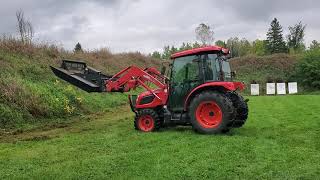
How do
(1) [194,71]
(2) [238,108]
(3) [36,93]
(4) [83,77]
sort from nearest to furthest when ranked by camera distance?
(1) [194,71] → (2) [238,108] → (4) [83,77] → (3) [36,93]

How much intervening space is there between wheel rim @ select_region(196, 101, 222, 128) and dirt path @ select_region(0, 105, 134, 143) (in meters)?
4.10

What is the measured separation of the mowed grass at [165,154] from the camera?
312 inches

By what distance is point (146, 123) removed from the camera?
13570mm

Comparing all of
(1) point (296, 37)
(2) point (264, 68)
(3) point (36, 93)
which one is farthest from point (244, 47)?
(3) point (36, 93)

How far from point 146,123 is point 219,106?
2.54 meters

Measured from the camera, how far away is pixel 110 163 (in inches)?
343

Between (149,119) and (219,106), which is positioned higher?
(219,106)

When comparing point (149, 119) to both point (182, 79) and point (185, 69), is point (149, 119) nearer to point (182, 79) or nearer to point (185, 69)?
point (182, 79)

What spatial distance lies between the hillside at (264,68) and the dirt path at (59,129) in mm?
28416

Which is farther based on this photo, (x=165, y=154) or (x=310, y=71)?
(x=310, y=71)

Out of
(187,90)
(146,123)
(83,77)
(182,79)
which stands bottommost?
(146,123)

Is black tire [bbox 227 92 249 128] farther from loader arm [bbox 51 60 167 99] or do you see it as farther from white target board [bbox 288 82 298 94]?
white target board [bbox 288 82 298 94]

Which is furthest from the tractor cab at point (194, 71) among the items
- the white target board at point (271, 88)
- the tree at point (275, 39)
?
the tree at point (275, 39)

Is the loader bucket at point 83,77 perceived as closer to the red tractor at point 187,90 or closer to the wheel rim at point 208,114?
the red tractor at point 187,90
